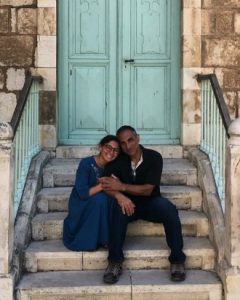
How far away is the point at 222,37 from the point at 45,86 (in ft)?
7.05

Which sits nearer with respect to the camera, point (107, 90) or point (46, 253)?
point (46, 253)

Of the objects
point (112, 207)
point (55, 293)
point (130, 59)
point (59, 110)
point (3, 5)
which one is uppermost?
point (3, 5)

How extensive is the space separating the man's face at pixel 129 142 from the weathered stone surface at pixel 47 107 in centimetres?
177

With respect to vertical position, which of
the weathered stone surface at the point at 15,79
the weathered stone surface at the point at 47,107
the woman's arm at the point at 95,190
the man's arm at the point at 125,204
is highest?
the weathered stone surface at the point at 15,79

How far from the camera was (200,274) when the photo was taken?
16.5ft

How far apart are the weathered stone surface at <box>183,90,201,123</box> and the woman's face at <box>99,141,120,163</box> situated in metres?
1.87

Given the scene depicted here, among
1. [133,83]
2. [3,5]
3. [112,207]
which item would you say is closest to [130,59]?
[133,83]

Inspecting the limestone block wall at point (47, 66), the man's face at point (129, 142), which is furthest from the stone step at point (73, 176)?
the man's face at point (129, 142)

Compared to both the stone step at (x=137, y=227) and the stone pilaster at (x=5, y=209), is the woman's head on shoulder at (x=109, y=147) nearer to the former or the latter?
the stone step at (x=137, y=227)

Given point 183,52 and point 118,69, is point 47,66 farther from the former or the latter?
point 183,52

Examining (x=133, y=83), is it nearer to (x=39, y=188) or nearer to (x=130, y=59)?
(x=130, y=59)

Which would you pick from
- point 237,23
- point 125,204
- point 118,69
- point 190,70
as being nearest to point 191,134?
point 190,70

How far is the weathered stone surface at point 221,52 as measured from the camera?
273 inches

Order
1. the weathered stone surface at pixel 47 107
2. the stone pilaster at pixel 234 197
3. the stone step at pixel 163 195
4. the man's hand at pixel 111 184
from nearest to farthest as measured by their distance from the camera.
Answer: the stone pilaster at pixel 234 197 < the man's hand at pixel 111 184 < the stone step at pixel 163 195 < the weathered stone surface at pixel 47 107
